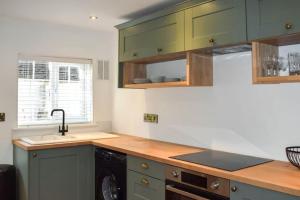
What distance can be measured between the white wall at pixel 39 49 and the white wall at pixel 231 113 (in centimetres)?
81

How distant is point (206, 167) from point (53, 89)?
92.3 inches

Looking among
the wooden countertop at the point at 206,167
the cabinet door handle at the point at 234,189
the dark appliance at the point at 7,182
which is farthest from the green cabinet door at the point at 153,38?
the dark appliance at the point at 7,182

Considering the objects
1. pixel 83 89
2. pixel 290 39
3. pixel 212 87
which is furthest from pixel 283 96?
pixel 83 89

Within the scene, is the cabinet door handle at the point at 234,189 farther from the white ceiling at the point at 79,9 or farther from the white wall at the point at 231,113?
the white ceiling at the point at 79,9

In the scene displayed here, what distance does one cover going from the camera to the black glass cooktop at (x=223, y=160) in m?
2.01

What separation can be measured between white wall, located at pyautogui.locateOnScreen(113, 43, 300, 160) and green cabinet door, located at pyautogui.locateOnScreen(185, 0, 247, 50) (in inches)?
14.0

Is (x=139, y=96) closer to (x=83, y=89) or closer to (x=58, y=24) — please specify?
(x=83, y=89)

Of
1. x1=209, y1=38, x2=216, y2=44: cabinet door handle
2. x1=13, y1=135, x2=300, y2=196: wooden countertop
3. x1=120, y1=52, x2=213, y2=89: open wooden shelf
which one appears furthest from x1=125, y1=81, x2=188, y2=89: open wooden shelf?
x1=13, y1=135, x2=300, y2=196: wooden countertop

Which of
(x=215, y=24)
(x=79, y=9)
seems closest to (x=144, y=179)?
(x=215, y=24)

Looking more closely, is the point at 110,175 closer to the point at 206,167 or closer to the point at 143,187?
the point at 143,187

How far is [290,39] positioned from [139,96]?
1.95 meters

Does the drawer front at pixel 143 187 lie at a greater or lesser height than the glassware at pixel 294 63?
lesser

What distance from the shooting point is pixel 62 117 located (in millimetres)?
3695

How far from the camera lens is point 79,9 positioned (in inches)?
116
